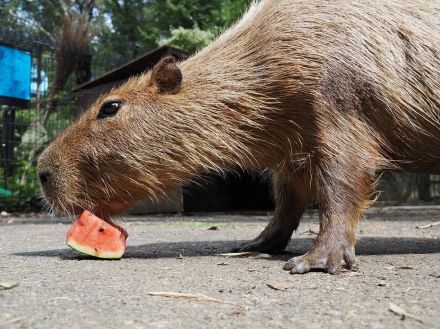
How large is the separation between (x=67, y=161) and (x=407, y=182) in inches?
438

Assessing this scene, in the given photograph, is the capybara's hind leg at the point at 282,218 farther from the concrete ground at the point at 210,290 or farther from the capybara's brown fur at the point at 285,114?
the capybara's brown fur at the point at 285,114

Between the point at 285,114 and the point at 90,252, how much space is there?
1424 mm

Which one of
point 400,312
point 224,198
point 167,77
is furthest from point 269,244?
point 224,198

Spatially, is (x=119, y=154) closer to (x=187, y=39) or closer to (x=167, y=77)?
(x=167, y=77)

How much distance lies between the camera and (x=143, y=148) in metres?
3.48

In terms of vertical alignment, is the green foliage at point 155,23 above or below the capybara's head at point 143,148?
above

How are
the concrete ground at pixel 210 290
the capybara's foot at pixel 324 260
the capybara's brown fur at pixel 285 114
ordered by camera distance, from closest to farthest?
1. the concrete ground at pixel 210 290
2. the capybara's foot at pixel 324 260
3. the capybara's brown fur at pixel 285 114

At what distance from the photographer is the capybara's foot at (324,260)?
2.92m

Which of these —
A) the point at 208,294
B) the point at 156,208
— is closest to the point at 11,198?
the point at 156,208

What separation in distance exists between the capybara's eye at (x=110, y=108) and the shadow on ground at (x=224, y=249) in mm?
890

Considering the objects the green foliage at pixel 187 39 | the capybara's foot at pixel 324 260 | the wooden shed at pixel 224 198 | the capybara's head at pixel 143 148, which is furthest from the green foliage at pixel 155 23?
the capybara's foot at pixel 324 260

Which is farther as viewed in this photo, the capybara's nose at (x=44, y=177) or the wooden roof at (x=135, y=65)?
the wooden roof at (x=135, y=65)

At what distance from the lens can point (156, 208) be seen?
29.8 feet

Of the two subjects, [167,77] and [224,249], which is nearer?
[167,77]
